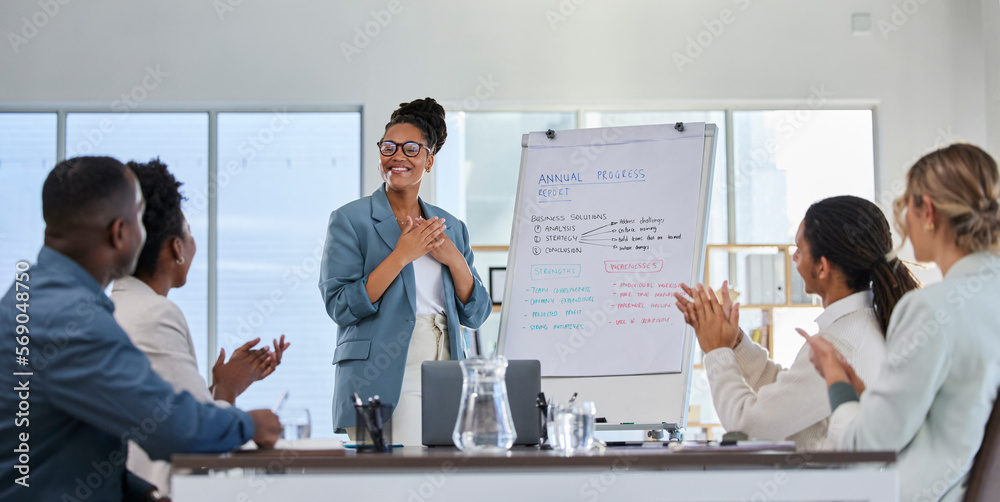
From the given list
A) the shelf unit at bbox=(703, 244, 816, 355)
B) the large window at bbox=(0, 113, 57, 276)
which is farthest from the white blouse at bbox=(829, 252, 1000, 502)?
the large window at bbox=(0, 113, 57, 276)

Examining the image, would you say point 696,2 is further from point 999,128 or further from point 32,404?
point 32,404

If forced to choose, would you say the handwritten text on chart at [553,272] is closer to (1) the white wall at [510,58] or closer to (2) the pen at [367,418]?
(2) the pen at [367,418]

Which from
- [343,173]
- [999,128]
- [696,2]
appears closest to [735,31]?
[696,2]

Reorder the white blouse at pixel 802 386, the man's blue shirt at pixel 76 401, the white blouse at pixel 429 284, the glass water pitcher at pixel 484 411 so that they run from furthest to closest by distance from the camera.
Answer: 1. the white blouse at pixel 429 284
2. the white blouse at pixel 802 386
3. the glass water pitcher at pixel 484 411
4. the man's blue shirt at pixel 76 401

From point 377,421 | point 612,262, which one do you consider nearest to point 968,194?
point 377,421

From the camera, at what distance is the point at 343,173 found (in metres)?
5.43

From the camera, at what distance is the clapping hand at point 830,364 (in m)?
1.65

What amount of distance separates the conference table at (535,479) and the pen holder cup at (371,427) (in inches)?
10.4

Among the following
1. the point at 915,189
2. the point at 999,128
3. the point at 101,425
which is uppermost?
the point at 999,128

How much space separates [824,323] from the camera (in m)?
1.98

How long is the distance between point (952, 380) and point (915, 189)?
387mm

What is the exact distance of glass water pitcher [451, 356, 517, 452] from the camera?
5.25ft

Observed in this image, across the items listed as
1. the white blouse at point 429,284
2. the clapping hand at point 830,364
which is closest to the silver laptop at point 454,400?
the clapping hand at point 830,364

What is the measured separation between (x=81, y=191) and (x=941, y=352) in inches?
62.5
